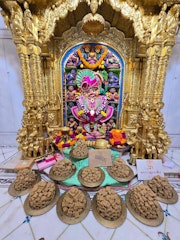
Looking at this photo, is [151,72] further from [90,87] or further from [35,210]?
[35,210]

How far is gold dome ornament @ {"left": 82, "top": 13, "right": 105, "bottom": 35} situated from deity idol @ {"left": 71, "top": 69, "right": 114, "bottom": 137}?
0.54 metres

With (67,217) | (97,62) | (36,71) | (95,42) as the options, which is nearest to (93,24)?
(95,42)

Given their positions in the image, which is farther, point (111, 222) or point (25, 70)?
point (25, 70)

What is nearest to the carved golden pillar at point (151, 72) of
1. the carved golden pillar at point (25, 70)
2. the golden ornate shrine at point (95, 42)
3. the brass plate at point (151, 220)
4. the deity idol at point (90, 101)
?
the golden ornate shrine at point (95, 42)

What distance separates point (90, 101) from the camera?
2082 millimetres

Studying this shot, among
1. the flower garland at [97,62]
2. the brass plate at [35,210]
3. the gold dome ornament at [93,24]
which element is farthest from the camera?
the flower garland at [97,62]

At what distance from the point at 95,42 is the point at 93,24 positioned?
30 centimetres

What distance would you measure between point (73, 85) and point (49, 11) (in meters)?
0.98

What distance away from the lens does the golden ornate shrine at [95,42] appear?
145cm

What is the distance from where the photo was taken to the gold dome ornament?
5.13ft

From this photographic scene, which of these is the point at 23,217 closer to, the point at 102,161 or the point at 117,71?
the point at 102,161

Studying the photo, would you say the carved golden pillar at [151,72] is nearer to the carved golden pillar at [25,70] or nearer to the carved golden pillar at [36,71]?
the carved golden pillar at [36,71]

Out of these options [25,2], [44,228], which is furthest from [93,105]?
[44,228]

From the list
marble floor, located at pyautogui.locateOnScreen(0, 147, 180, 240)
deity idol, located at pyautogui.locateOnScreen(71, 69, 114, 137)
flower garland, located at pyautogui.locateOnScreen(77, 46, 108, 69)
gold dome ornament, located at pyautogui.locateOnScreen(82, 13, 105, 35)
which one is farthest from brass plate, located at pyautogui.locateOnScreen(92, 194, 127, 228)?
gold dome ornament, located at pyautogui.locateOnScreen(82, 13, 105, 35)
